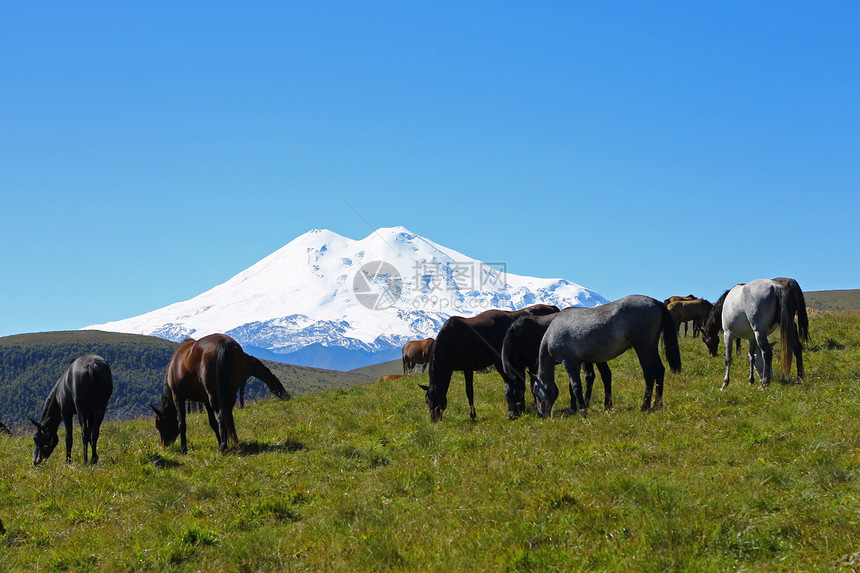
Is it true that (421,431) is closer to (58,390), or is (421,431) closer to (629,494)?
(629,494)

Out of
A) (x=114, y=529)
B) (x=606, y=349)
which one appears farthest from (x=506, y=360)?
(x=114, y=529)

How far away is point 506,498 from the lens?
836cm

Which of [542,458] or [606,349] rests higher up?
[606,349]

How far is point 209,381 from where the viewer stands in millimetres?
15172

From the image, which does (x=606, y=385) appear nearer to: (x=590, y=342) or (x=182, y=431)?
(x=590, y=342)

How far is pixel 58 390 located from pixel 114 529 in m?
8.19

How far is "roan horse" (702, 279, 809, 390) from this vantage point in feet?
50.9

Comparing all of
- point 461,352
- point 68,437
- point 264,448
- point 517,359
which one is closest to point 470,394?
point 461,352

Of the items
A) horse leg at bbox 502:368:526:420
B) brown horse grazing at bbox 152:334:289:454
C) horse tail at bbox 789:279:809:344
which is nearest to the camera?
brown horse grazing at bbox 152:334:289:454

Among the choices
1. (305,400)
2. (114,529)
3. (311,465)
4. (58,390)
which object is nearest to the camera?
(114,529)

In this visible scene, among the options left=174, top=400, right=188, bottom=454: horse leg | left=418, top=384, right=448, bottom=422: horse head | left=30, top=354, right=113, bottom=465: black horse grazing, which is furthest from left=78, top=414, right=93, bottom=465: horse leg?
left=418, top=384, right=448, bottom=422: horse head

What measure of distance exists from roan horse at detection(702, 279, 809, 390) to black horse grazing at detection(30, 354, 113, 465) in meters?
14.3

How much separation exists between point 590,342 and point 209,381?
862cm

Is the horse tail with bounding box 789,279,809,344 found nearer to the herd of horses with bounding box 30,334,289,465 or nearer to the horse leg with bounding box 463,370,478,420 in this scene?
the horse leg with bounding box 463,370,478,420
